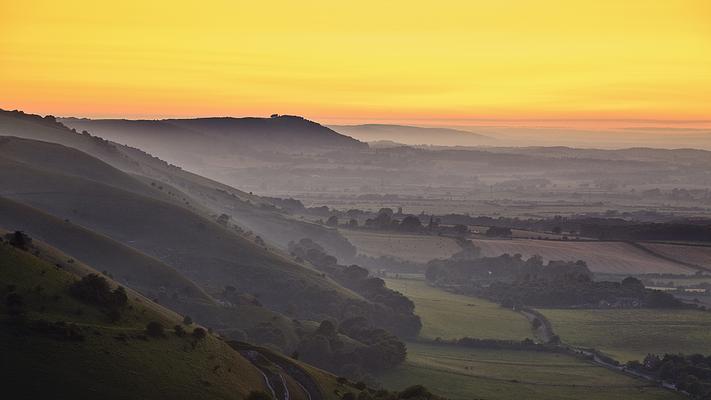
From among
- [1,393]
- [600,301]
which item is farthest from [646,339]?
[1,393]

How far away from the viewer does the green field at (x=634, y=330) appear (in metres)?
134

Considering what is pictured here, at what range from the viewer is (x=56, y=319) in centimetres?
7350

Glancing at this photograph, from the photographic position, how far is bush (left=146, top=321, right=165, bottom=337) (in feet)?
254

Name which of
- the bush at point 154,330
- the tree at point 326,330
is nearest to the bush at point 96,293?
the bush at point 154,330

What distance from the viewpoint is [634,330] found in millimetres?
144500

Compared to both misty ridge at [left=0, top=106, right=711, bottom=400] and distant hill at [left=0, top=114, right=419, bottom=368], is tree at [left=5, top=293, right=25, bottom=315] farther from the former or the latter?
distant hill at [left=0, top=114, right=419, bottom=368]

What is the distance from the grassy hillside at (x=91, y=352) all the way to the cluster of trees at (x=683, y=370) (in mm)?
51561

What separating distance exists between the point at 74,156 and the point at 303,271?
61.4m

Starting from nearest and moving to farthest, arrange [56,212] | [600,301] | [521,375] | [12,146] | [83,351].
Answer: [83,351]
[521,375]
[56,212]
[600,301]
[12,146]

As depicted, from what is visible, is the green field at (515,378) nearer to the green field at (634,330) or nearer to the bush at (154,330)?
the green field at (634,330)

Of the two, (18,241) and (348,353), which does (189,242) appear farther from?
(18,241)

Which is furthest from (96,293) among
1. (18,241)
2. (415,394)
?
(415,394)

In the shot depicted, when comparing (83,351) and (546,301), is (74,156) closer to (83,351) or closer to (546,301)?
(546,301)

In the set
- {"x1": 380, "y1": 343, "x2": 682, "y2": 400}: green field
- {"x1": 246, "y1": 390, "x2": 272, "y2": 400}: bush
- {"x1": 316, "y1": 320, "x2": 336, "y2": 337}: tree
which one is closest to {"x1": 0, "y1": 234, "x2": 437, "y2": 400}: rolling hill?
{"x1": 246, "y1": 390, "x2": 272, "y2": 400}: bush
